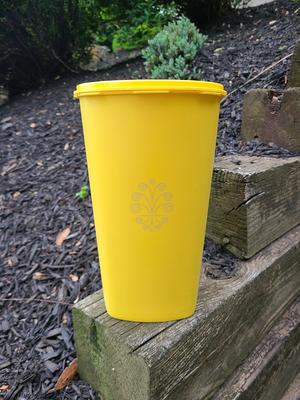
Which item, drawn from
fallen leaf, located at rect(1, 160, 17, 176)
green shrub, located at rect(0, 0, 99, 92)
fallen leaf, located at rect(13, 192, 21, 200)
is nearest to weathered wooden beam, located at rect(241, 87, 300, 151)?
fallen leaf, located at rect(13, 192, 21, 200)

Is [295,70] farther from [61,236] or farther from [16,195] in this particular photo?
[16,195]

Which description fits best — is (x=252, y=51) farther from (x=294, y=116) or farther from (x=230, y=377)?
(x=230, y=377)

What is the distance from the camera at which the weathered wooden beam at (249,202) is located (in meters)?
1.13

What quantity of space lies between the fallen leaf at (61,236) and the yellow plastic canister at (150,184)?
903mm

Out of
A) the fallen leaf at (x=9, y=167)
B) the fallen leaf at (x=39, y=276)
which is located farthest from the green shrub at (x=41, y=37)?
the fallen leaf at (x=39, y=276)

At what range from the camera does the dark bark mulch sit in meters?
1.25

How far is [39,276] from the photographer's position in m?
1.58

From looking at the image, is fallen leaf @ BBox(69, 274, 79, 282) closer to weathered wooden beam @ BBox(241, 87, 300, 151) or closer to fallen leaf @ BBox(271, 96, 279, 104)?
weathered wooden beam @ BBox(241, 87, 300, 151)

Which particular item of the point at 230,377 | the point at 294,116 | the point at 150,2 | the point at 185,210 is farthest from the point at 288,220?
the point at 150,2

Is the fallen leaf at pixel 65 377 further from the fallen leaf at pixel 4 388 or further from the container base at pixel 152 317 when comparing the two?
the container base at pixel 152 317

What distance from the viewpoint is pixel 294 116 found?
1.52 meters

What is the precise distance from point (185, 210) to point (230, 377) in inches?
23.6

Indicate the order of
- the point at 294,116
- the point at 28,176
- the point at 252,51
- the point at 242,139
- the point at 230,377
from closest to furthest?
the point at 230,377, the point at 294,116, the point at 242,139, the point at 28,176, the point at 252,51

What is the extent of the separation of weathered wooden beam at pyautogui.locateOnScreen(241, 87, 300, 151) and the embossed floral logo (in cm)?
95
